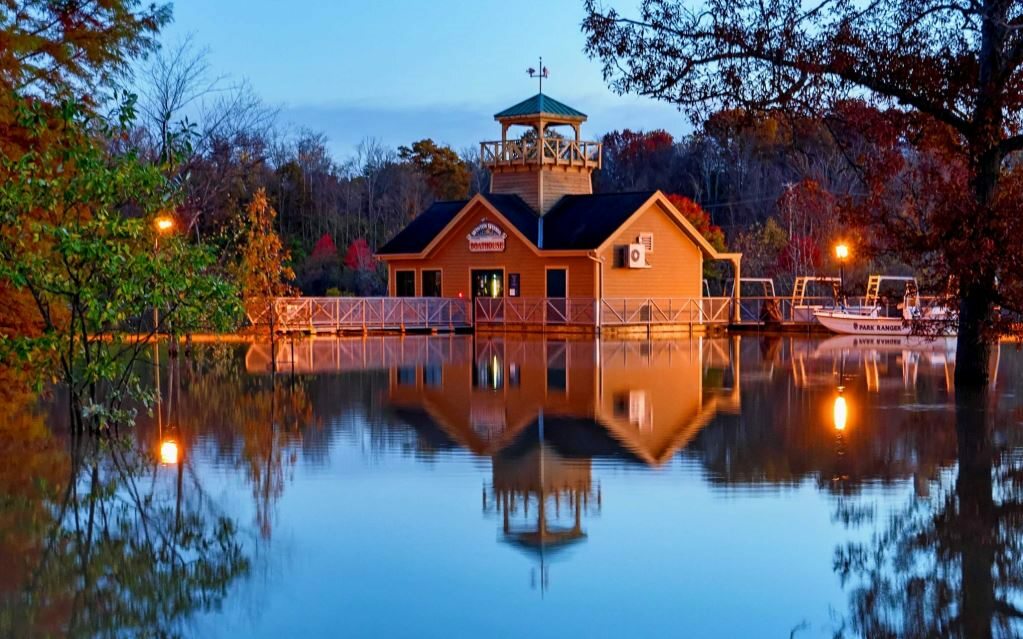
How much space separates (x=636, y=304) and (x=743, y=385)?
17635 millimetres

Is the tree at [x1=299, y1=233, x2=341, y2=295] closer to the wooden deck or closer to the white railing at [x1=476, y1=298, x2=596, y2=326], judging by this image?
the wooden deck

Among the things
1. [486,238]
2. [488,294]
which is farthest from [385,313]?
[486,238]

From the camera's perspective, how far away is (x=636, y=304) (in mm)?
38750

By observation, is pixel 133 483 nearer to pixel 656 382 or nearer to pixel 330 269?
pixel 656 382

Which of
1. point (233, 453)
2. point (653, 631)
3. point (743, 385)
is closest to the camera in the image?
point (653, 631)

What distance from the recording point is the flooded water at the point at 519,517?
23.8 feet

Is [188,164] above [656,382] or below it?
above

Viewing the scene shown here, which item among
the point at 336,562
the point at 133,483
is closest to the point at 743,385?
the point at 133,483

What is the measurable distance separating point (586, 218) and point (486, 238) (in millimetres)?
3286

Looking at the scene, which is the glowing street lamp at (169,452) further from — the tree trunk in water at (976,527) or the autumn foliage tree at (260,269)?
the autumn foliage tree at (260,269)

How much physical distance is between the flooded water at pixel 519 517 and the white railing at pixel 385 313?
1900cm

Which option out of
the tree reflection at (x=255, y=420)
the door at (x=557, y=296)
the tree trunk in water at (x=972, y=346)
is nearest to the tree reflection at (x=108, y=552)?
the tree reflection at (x=255, y=420)

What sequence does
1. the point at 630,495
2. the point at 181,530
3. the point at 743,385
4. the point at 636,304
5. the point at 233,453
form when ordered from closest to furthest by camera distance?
the point at 181,530 < the point at 630,495 < the point at 233,453 < the point at 743,385 < the point at 636,304

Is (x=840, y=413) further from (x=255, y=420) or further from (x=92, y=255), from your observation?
(x=92, y=255)
